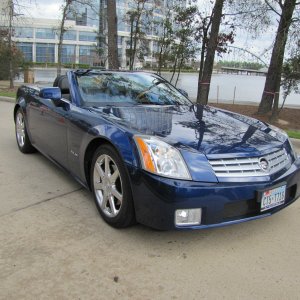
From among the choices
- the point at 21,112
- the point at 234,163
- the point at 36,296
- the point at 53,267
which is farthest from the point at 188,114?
the point at 21,112

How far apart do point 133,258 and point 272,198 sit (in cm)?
120

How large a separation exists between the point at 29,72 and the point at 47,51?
70.1 meters

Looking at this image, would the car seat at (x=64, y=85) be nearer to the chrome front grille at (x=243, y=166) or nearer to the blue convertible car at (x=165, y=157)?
the blue convertible car at (x=165, y=157)

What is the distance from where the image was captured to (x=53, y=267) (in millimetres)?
2871

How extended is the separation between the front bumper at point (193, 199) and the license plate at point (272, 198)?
5 cm

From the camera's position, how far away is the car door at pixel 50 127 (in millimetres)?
4340

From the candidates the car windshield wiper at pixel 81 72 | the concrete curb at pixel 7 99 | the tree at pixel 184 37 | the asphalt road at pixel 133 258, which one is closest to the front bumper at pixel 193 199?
the asphalt road at pixel 133 258

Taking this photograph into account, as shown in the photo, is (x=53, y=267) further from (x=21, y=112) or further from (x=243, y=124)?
(x=21, y=112)

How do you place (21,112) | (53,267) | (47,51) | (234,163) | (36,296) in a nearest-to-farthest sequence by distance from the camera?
(36,296) < (53,267) < (234,163) < (21,112) < (47,51)

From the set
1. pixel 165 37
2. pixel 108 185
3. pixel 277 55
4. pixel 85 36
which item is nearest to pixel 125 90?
pixel 108 185

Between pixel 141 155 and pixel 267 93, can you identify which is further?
pixel 267 93

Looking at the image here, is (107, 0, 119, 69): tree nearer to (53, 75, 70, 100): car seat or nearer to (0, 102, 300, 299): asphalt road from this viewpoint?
(53, 75, 70, 100): car seat

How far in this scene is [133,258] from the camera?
3.03 meters

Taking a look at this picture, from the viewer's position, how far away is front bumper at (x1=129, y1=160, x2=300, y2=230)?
9.48 feet
